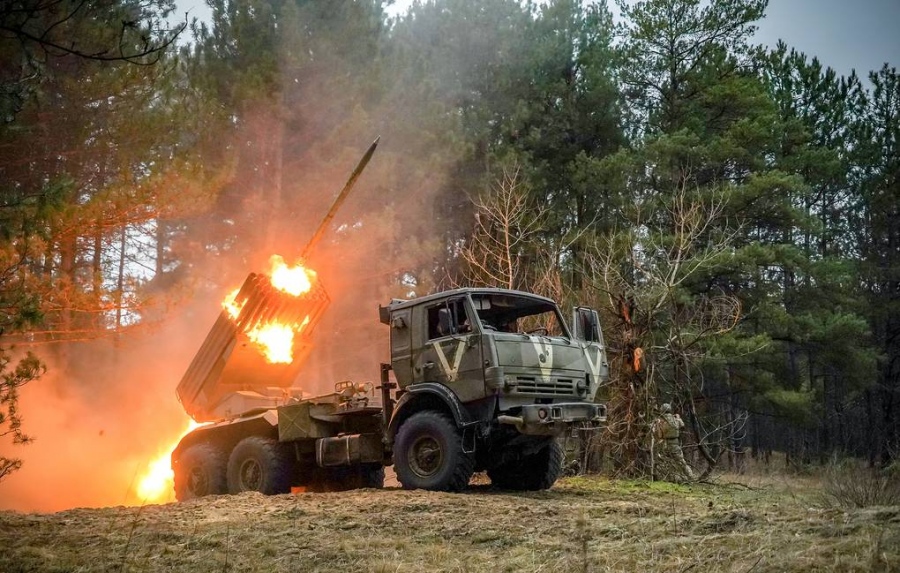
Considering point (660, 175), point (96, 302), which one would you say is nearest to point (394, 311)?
point (96, 302)

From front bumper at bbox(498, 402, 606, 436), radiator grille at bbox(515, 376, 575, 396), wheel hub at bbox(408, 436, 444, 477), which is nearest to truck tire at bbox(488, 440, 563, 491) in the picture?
radiator grille at bbox(515, 376, 575, 396)

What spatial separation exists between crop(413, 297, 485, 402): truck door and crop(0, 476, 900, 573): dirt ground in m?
1.42

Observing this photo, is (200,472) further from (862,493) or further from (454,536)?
(862,493)

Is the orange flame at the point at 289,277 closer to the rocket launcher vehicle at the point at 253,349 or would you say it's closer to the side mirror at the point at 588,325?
the rocket launcher vehicle at the point at 253,349

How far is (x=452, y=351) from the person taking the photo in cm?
1074

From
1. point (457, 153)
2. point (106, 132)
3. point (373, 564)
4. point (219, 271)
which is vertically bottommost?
point (373, 564)

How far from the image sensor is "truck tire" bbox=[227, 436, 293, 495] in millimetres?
12172

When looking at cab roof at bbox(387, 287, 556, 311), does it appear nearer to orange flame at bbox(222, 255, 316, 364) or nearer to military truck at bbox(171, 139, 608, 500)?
military truck at bbox(171, 139, 608, 500)

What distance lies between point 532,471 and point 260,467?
4.01 m

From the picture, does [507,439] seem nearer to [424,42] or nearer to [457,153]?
[457,153]

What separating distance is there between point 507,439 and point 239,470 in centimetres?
437

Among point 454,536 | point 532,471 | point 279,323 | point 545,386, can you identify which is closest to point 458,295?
point 545,386

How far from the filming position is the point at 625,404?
13.7m

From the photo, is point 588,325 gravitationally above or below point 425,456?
above
